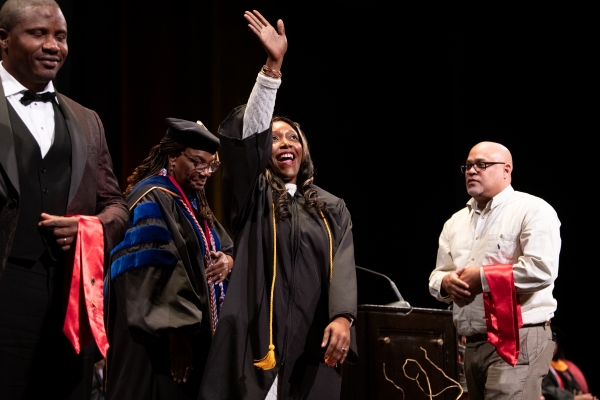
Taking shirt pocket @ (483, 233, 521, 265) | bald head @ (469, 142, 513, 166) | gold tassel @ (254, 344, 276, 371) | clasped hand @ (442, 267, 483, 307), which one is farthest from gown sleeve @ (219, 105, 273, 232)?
bald head @ (469, 142, 513, 166)

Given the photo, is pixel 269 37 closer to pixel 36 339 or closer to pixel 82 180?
pixel 82 180

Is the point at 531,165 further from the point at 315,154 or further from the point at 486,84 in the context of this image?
the point at 315,154

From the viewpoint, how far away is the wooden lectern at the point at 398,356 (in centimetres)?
485

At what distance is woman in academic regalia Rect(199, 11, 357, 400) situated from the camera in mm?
2834

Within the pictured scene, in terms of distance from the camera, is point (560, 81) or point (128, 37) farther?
point (560, 81)

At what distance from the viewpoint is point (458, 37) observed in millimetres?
7566

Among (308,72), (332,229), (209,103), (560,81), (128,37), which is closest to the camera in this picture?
(332,229)

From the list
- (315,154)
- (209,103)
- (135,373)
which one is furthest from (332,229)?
(315,154)

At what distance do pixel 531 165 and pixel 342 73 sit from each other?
6.99 feet

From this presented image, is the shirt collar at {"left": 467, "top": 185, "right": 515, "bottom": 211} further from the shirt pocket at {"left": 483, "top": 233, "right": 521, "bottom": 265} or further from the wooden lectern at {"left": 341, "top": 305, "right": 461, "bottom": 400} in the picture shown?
the wooden lectern at {"left": 341, "top": 305, "right": 461, "bottom": 400}

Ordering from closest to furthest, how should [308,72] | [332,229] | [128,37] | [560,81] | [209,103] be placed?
1. [332,229]
2. [128,37]
3. [209,103]
4. [308,72]
5. [560,81]

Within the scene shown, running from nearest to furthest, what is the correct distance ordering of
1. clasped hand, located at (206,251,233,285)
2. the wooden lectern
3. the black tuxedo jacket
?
1. the black tuxedo jacket
2. clasped hand, located at (206,251,233,285)
3. the wooden lectern

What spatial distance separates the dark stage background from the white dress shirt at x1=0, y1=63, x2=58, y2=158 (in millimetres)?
4526

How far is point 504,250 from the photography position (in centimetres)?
398
